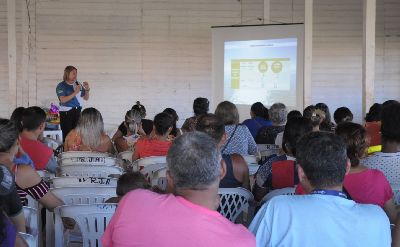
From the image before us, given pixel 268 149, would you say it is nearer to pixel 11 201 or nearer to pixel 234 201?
pixel 234 201

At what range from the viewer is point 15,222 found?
2508mm

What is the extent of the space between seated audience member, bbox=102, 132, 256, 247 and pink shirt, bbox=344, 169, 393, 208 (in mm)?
1151

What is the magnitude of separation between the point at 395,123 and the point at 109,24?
9.23 meters

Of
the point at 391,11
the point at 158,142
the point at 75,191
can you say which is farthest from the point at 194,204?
the point at 391,11

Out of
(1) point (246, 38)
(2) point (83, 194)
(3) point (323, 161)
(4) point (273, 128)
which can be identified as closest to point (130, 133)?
(4) point (273, 128)

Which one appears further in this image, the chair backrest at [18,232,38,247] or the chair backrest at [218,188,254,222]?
the chair backrest at [218,188,254,222]

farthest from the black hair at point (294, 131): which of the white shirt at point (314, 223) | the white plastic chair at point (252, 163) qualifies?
the white shirt at point (314, 223)

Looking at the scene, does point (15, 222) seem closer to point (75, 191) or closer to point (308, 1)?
point (75, 191)

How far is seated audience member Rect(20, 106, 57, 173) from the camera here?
4.61 meters

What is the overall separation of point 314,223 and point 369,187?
2.98 feet

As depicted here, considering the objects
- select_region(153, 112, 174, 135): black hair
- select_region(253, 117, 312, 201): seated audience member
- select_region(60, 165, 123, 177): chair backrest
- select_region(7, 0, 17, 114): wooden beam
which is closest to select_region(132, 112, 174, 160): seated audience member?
select_region(153, 112, 174, 135): black hair

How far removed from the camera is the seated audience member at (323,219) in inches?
85.7

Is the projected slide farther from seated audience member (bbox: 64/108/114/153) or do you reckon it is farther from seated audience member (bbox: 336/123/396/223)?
seated audience member (bbox: 336/123/396/223)

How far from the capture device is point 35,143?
462 centimetres
